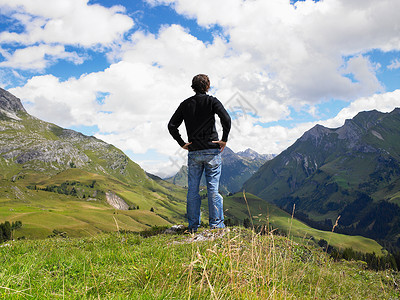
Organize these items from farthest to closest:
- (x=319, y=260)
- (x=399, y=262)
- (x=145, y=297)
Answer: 1. (x=399, y=262)
2. (x=319, y=260)
3. (x=145, y=297)

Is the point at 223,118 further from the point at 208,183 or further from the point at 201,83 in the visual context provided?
the point at 208,183

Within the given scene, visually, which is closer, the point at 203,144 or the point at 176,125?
the point at 203,144

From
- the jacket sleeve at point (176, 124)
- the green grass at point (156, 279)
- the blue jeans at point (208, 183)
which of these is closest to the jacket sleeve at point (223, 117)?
the blue jeans at point (208, 183)

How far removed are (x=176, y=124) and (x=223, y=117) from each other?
5.98ft

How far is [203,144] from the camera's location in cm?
841

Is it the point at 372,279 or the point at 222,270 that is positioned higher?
the point at 222,270

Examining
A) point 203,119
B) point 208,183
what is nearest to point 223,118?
point 203,119

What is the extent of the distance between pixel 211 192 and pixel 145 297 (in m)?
5.45

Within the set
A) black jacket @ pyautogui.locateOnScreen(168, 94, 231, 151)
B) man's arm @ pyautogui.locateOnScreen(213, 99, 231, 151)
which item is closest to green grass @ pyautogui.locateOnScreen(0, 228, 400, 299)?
black jacket @ pyautogui.locateOnScreen(168, 94, 231, 151)

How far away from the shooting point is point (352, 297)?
202 inches

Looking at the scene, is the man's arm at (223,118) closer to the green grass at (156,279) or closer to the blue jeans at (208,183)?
the blue jeans at (208,183)

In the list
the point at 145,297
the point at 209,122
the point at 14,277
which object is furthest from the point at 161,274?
the point at 209,122

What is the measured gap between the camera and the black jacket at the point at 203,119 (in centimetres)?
830

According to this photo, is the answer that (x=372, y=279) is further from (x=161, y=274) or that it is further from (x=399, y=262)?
(x=399, y=262)
